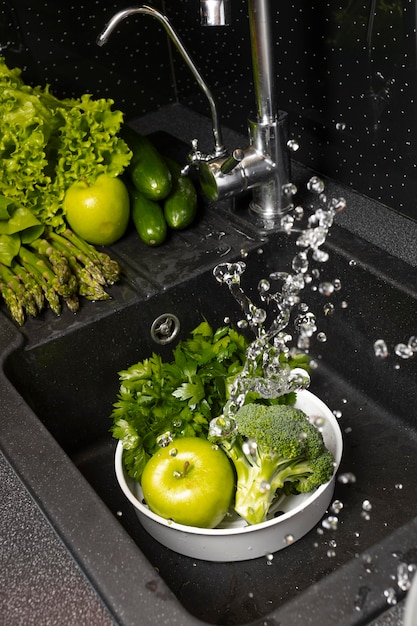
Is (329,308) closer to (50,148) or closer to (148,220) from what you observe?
(148,220)

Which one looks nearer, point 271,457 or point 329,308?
point 271,457

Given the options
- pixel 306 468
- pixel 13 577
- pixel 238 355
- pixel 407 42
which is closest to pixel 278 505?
pixel 306 468

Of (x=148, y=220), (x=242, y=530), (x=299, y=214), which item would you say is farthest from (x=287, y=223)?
(x=242, y=530)

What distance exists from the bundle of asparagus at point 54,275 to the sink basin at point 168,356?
22 mm

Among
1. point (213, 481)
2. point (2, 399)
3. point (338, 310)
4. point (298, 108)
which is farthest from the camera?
point (298, 108)

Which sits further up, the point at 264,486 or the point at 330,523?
the point at 264,486

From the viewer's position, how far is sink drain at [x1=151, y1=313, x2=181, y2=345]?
138 centimetres

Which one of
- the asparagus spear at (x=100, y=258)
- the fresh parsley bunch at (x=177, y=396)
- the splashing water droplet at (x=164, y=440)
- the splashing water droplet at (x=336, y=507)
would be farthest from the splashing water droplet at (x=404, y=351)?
the asparagus spear at (x=100, y=258)

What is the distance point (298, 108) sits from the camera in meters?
1.52

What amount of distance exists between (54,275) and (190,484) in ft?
1.62

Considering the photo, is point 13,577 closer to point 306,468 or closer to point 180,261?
point 306,468

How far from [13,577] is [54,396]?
44 cm

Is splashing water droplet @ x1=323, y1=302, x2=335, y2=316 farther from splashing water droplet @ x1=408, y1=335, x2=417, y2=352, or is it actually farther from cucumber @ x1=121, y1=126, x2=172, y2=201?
cucumber @ x1=121, y1=126, x2=172, y2=201

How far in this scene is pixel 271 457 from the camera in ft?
3.36
